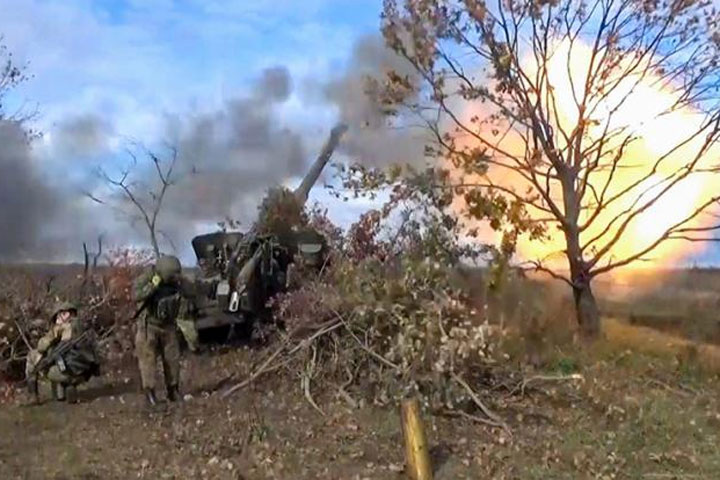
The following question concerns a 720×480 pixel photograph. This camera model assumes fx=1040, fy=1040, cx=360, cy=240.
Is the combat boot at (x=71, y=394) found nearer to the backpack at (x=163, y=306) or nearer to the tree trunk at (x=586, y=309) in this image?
the backpack at (x=163, y=306)

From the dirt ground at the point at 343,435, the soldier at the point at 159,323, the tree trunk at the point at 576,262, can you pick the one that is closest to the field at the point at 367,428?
the dirt ground at the point at 343,435

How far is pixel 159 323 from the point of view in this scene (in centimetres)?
1247

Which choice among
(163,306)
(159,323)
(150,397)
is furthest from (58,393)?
(163,306)

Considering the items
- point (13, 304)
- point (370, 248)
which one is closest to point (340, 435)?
point (370, 248)

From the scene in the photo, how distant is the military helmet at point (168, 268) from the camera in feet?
41.1

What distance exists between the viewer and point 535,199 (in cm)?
1839

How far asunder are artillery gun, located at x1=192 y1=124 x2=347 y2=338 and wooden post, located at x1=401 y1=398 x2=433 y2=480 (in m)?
6.30

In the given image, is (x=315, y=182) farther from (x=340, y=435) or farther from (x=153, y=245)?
(x=340, y=435)

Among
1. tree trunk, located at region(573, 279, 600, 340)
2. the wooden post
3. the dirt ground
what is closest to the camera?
the wooden post

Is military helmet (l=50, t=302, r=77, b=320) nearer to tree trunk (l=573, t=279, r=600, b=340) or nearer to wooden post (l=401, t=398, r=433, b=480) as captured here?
wooden post (l=401, t=398, r=433, b=480)

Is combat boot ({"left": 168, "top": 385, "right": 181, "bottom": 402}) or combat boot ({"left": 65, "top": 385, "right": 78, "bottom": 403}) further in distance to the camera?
combat boot ({"left": 65, "top": 385, "right": 78, "bottom": 403})

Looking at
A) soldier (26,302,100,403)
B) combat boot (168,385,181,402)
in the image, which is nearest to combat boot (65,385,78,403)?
soldier (26,302,100,403)

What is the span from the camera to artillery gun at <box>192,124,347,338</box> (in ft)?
52.2

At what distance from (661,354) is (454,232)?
3.94m
